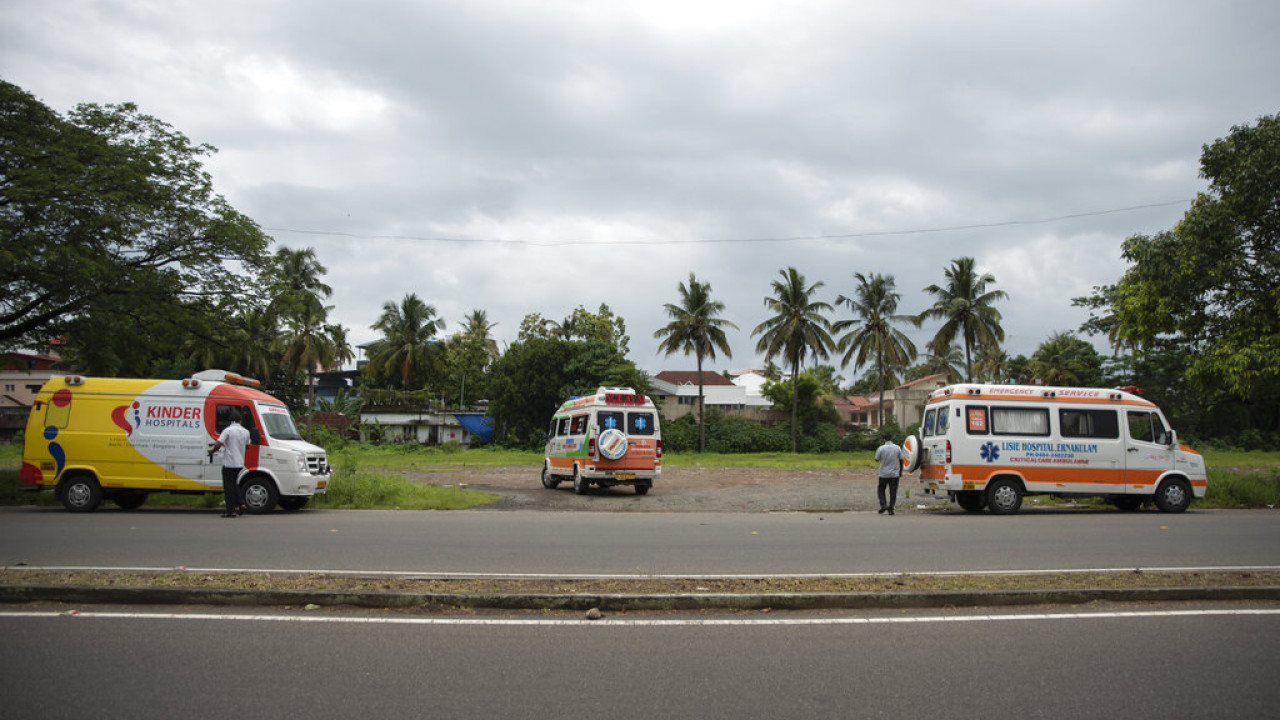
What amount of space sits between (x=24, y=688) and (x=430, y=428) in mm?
58553

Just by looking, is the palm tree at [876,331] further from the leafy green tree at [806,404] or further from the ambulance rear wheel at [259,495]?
the ambulance rear wheel at [259,495]

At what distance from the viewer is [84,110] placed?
1858cm

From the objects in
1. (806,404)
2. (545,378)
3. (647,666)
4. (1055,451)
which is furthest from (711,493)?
(806,404)

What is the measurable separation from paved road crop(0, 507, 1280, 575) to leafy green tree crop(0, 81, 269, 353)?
5355mm

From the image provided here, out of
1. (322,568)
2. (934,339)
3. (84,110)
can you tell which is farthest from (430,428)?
(322,568)

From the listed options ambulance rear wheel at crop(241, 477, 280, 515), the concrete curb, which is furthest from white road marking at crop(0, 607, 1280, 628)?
ambulance rear wheel at crop(241, 477, 280, 515)

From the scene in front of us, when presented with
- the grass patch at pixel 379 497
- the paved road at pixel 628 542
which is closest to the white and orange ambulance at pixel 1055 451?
the paved road at pixel 628 542

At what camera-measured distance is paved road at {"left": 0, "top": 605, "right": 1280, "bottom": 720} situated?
425 cm

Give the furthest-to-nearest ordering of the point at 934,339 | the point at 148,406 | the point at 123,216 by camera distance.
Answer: the point at 934,339
the point at 123,216
the point at 148,406

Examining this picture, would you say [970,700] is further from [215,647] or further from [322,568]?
[322,568]

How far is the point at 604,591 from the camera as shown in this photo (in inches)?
262

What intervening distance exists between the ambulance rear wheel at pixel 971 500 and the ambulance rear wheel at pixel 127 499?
16926mm

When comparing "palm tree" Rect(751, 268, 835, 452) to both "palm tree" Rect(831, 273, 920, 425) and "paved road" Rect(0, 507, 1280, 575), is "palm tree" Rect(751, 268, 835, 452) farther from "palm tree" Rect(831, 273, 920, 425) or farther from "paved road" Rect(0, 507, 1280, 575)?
"paved road" Rect(0, 507, 1280, 575)

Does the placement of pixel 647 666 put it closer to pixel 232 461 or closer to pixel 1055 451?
pixel 232 461
